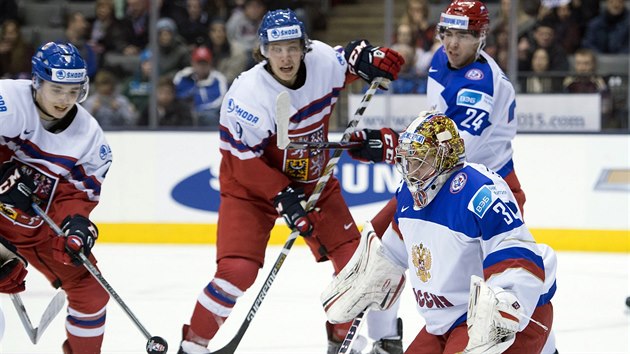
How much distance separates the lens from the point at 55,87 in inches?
135

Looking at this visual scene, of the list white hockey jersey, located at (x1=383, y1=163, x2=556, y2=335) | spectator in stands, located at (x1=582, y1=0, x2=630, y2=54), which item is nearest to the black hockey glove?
white hockey jersey, located at (x1=383, y1=163, x2=556, y2=335)

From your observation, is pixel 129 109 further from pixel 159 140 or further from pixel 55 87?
pixel 55 87

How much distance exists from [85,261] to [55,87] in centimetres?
53

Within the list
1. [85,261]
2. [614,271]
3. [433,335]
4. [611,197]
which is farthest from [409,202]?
[611,197]

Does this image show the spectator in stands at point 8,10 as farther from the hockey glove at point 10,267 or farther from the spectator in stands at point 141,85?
the hockey glove at point 10,267

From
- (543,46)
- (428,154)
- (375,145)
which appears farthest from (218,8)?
(428,154)

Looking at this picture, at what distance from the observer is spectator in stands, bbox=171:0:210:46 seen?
714 cm

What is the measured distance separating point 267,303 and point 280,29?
181cm

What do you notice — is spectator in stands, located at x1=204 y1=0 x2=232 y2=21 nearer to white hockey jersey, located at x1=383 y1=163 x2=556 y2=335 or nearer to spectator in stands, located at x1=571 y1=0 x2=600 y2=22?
spectator in stands, located at x1=571 y1=0 x2=600 y2=22

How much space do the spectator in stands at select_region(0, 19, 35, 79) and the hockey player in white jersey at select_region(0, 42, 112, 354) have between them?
3.90 m

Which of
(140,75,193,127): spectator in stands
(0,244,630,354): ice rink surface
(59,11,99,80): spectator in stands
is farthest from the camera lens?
(59,11,99,80): spectator in stands

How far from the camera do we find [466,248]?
2789 mm

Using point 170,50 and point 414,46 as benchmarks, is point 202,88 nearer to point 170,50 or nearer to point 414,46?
point 170,50

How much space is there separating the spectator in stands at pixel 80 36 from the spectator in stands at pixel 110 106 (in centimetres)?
22
